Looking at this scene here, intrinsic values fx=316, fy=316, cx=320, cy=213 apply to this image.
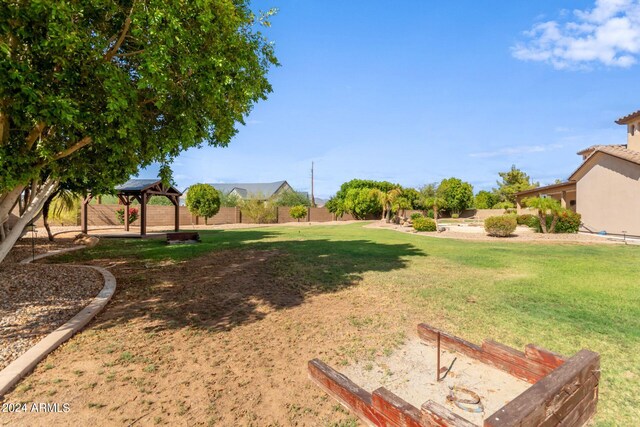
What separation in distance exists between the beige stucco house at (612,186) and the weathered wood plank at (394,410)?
72.7 feet

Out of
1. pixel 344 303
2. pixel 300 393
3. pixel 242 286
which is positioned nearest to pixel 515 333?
pixel 344 303

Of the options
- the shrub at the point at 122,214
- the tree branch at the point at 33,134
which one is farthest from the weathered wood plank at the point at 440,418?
the shrub at the point at 122,214

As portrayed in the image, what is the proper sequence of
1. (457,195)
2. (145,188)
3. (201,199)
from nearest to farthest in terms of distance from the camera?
(145,188)
(201,199)
(457,195)

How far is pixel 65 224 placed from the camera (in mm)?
25734

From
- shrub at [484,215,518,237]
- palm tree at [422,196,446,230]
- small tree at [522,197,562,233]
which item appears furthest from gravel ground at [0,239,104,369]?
palm tree at [422,196,446,230]

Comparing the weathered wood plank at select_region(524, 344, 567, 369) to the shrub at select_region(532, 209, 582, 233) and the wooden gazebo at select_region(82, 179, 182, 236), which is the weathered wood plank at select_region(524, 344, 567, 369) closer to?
the wooden gazebo at select_region(82, 179, 182, 236)

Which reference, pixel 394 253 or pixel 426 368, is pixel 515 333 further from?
pixel 394 253

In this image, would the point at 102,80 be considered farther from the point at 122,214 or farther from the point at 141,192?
the point at 122,214

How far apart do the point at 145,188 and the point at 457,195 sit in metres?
43.7

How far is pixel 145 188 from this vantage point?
61.8ft

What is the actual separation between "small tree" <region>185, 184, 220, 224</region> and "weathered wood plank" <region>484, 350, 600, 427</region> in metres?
31.2

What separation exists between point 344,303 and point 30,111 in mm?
5511

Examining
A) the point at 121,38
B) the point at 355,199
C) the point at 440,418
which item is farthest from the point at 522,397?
the point at 355,199

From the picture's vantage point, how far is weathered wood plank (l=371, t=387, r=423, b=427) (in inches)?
84.7
